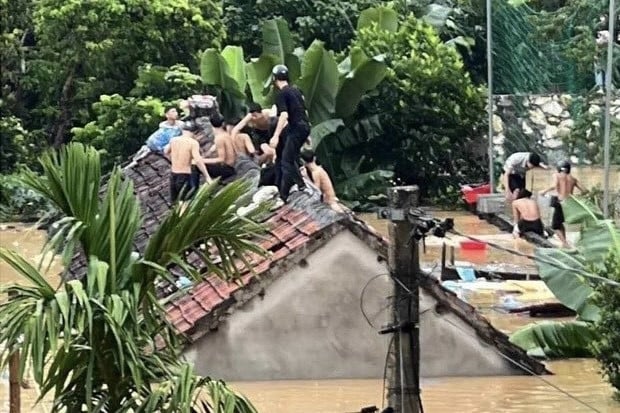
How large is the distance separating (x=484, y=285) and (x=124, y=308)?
11.2 m

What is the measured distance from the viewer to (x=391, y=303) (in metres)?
7.32

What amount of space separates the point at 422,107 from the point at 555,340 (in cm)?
Answer: 1669

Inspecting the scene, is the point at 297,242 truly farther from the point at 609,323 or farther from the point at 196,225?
the point at 196,225

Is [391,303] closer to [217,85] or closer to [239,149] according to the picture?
[239,149]

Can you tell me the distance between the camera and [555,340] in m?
12.8

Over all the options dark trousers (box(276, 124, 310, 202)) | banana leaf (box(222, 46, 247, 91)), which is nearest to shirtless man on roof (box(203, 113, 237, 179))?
dark trousers (box(276, 124, 310, 202))

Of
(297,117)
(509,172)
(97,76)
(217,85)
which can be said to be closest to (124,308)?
(297,117)

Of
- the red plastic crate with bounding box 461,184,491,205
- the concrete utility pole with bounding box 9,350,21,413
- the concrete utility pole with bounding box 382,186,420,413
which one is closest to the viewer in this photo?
the concrete utility pole with bounding box 9,350,21,413

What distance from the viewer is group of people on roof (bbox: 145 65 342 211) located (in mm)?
14453

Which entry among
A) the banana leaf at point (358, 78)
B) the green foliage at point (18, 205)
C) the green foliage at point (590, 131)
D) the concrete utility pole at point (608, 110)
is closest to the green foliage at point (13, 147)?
the green foliage at point (18, 205)

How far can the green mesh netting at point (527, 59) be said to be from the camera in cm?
2183

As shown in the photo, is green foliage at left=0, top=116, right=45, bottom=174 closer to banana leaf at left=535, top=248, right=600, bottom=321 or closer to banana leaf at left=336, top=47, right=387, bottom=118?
banana leaf at left=336, top=47, right=387, bottom=118

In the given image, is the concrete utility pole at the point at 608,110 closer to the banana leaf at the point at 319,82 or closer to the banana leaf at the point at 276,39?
the banana leaf at the point at 319,82

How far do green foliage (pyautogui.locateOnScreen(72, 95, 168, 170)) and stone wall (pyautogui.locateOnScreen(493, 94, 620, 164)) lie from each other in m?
6.73
